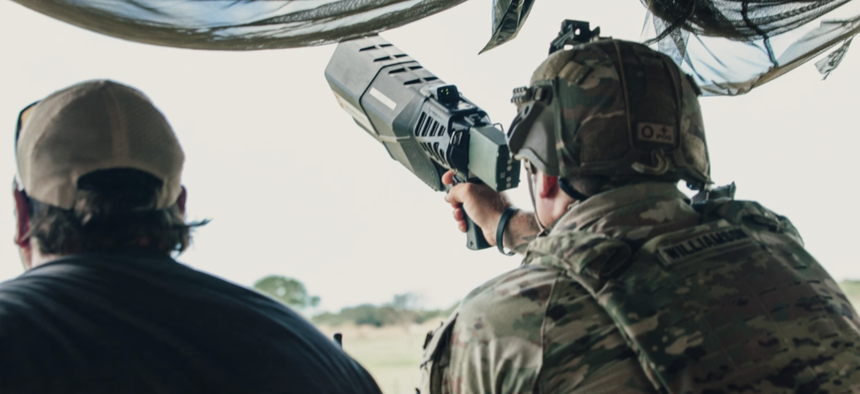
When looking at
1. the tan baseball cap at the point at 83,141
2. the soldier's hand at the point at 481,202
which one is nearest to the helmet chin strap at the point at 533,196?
the soldier's hand at the point at 481,202

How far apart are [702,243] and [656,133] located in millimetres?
185

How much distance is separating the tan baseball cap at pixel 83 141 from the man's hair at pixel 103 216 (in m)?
0.01

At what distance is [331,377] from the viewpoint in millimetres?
979

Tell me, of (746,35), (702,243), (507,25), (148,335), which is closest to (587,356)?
(702,243)

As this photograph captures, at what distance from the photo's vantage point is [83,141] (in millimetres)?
953

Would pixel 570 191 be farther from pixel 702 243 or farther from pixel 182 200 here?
pixel 182 200

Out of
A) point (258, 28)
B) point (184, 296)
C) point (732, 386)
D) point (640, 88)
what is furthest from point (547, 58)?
point (184, 296)

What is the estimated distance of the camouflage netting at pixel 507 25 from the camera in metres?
1.17

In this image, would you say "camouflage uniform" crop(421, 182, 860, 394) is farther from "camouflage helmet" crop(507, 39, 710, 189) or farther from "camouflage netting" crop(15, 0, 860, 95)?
"camouflage netting" crop(15, 0, 860, 95)

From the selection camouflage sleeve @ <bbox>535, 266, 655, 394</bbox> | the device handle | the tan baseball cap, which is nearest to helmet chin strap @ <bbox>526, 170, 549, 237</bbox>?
camouflage sleeve @ <bbox>535, 266, 655, 394</bbox>

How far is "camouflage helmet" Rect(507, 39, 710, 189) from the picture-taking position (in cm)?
118

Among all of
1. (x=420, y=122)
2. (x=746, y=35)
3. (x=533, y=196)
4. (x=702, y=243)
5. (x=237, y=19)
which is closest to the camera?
(x=702, y=243)

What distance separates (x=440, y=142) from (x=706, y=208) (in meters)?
0.60

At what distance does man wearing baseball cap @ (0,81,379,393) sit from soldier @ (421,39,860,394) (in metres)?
0.23
